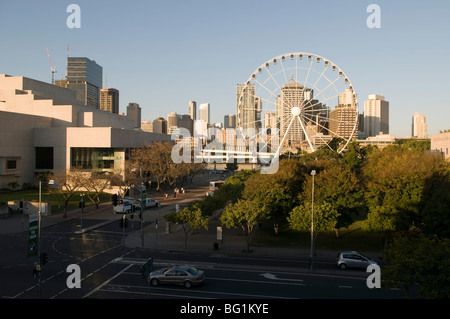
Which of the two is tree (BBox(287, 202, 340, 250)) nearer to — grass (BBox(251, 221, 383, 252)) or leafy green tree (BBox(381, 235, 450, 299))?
grass (BBox(251, 221, 383, 252))

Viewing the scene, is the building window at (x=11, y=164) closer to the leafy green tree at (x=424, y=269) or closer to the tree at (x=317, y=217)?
the tree at (x=317, y=217)

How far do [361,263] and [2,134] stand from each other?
6023 centimetres

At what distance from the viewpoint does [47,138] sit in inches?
2692

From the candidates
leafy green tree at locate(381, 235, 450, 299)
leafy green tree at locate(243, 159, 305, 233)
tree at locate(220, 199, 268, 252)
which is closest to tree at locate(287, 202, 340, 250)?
tree at locate(220, 199, 268, 252)

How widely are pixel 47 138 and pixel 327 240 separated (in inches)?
2217

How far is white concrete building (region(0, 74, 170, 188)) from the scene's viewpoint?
63.9 meters

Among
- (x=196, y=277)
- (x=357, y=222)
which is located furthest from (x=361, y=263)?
(x=357, y=222)

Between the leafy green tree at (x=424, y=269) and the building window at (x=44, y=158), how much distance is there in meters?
66.7

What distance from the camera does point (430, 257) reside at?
13.7 meters

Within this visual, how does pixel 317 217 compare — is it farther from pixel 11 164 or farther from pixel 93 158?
pixel 11 164

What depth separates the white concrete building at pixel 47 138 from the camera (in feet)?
210

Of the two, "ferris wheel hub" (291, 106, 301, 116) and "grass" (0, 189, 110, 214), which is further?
"ferris wheel hub" (291, 106, 301, 116)

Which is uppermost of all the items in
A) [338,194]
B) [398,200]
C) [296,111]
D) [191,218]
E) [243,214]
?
[296,111]

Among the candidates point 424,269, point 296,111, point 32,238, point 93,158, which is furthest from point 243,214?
point 93,158
